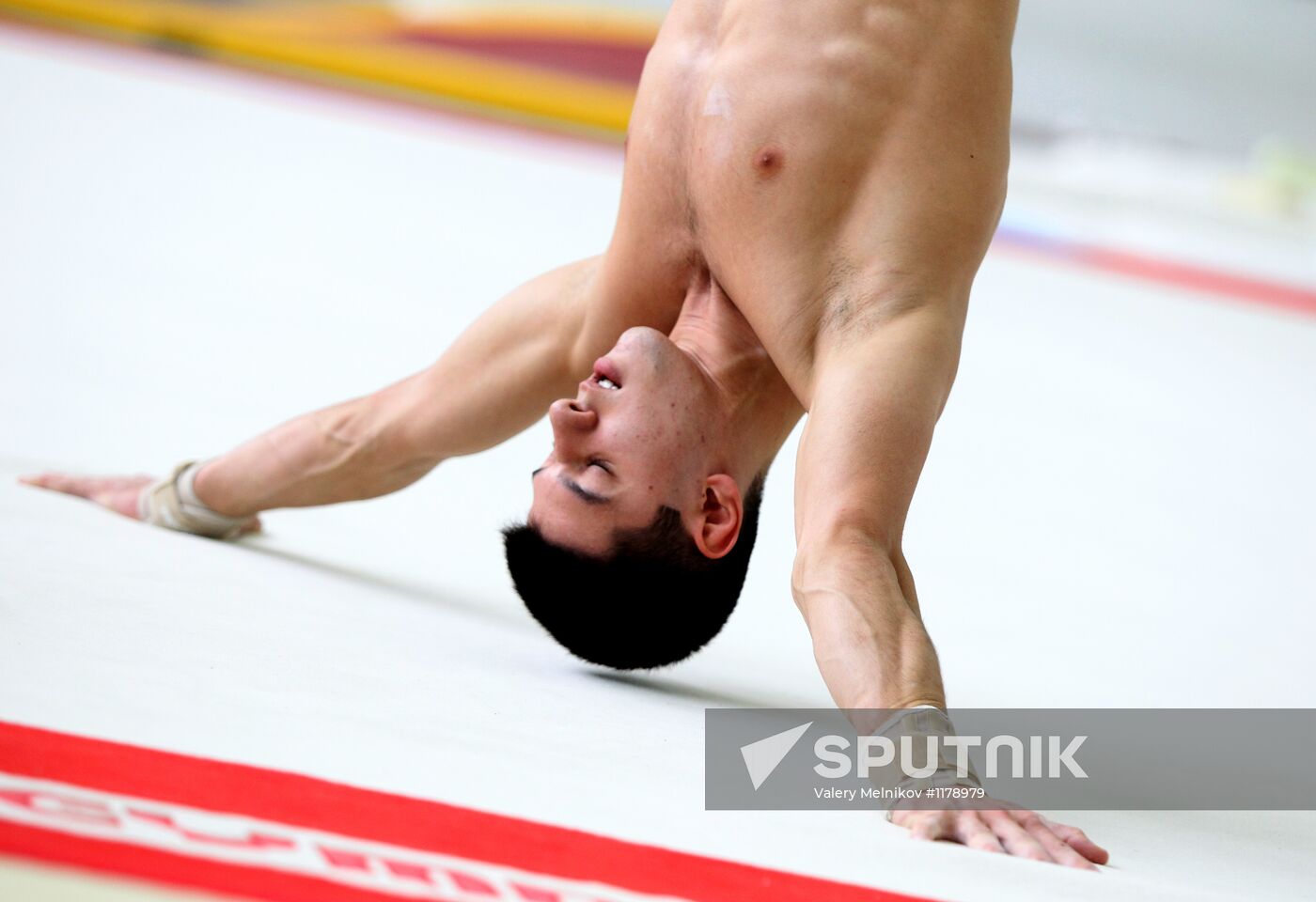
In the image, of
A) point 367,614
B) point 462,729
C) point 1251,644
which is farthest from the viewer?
point 1251,644

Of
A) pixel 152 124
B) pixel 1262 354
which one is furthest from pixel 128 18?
pixel 1262 354

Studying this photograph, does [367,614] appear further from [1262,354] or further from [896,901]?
[1262,354]

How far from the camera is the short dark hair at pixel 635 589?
2.27m

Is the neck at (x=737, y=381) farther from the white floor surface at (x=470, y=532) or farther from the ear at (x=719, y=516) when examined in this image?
the white floor surface at (x=470, y=532)

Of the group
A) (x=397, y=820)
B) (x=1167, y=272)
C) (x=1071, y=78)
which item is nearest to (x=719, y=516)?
(x=397, y=820)

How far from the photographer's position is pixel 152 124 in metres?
7.92

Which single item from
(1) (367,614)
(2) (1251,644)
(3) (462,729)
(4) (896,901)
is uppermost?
(2) (1251,644)

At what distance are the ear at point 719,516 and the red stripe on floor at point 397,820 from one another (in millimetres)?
882

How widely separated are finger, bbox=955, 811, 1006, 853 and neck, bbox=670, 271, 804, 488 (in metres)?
0.79

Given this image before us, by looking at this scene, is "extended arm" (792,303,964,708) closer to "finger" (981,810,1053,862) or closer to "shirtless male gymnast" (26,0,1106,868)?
"shirtless male gymnast" (26,0,1106,868)

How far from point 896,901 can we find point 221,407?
9.23ft

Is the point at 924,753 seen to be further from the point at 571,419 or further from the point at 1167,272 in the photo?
the point at 1167,272

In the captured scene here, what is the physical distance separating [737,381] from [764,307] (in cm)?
16

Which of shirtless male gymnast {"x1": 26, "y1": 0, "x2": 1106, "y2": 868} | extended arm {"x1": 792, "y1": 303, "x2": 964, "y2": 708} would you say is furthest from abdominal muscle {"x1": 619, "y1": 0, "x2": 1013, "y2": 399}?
extended arm {"x1": 792, "y1": 303, "x2": 964, "y2": 708}
